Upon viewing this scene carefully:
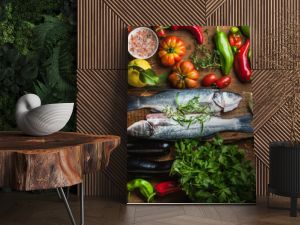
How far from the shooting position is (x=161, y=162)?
161 inches

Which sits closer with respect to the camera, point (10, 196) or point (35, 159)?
point (35, 159)

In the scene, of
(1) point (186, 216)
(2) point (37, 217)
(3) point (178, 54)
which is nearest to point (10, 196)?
(2) point (37, 217)

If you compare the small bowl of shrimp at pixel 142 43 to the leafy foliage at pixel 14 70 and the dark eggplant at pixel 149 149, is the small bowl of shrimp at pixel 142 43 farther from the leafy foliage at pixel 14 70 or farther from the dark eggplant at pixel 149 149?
the leafy foliage at pixel 14 70

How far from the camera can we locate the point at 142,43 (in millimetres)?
4180

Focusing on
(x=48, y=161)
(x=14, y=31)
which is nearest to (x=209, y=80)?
(x=14, y=31)

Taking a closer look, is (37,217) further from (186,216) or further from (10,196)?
(186,216)

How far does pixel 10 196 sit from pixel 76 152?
2076 mm

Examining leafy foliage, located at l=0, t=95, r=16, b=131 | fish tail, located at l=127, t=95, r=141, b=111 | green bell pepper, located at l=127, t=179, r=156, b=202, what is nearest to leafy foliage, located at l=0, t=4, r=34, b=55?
leafy foliage, located at l=0, t=95, r=16, b=131

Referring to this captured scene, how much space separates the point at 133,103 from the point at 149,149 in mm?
425

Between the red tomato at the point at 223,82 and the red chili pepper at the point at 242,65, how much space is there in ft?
0.35

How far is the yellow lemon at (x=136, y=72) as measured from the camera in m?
4.11

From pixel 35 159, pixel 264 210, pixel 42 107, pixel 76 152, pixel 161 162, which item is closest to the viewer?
pixel 35 159

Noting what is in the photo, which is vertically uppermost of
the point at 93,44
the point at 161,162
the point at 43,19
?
the point at 43,19

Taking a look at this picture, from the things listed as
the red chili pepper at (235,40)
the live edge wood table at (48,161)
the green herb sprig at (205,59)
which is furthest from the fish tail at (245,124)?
the live edge wood table at (48,161)
